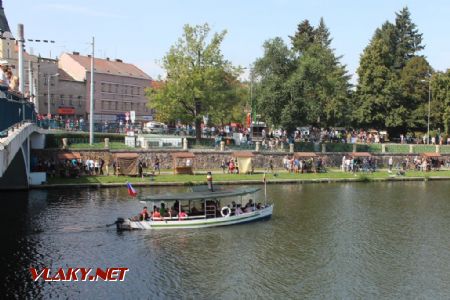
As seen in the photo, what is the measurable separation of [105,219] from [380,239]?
18.2m

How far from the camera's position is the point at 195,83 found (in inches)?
2581

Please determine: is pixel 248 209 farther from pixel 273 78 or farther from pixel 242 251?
pixel 273 78

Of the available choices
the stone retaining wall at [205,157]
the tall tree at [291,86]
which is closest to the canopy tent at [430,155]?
the stone retaining wall at [205,157]

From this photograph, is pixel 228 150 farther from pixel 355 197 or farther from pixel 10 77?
pixel 10 77

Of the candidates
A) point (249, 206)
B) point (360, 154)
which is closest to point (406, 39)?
point (360, 154)

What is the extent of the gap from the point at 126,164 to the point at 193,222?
77.3ft

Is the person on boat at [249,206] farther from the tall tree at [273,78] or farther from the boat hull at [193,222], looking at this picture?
the tall tree at [273,78]

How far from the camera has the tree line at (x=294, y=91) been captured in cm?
6662

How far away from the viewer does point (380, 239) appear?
33.1 meters

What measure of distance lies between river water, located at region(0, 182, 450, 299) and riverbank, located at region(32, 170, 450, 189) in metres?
6.37

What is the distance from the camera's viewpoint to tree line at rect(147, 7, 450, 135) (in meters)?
66.6

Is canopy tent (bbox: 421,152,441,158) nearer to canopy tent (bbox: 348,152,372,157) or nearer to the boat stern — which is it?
canopy tent (bbox: 348,152,372,157)

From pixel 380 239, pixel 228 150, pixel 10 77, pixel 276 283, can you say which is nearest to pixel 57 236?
pixel 10 77

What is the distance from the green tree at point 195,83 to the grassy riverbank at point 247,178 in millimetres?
11321
